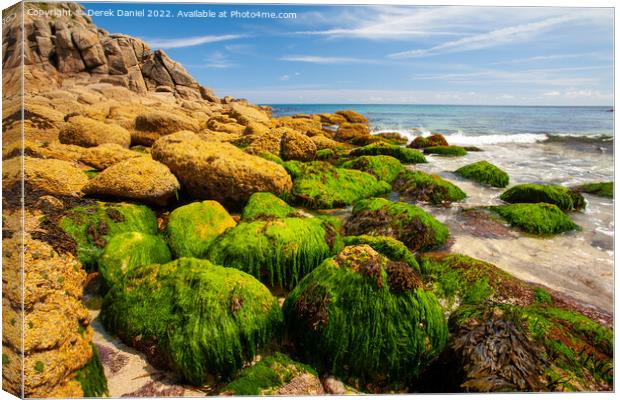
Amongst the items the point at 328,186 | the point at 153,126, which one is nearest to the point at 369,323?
the point at 328,186

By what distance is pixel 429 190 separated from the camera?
6.32 meters

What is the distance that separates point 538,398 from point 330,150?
29.5 ft

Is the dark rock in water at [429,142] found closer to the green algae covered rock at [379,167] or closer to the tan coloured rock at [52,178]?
the green algae covered rock at [379,167]

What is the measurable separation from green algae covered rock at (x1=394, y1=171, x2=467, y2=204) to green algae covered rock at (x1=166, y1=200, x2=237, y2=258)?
368cm

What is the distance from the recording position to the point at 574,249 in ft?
13.8

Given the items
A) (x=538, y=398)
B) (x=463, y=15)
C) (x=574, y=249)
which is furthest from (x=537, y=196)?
(x=538, y=398)

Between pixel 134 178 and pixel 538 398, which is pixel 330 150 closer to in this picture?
pixel 134 178

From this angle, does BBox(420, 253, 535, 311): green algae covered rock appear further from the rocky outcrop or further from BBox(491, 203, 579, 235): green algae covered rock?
the rocky outcrop

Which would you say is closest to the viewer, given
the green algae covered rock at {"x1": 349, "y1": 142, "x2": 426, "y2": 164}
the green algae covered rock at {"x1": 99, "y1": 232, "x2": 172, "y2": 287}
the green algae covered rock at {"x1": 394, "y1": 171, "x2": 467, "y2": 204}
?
the green algae covered rock at {"x1": 99, "y1": 232, "x2": 172, "y2": 287}

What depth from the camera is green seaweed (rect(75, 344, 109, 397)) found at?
2.08 meters

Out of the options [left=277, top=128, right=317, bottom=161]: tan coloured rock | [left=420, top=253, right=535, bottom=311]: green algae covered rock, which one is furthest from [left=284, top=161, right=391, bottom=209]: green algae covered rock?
[left=420, top=253, right=535, bottom=311]: green algae covered rock

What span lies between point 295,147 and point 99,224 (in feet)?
17.4

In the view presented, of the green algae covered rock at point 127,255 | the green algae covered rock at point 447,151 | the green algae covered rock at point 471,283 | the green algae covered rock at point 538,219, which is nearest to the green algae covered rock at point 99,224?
the green algae covered rock at point 127,255

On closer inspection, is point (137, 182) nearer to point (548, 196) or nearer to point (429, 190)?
point (429, 190)
